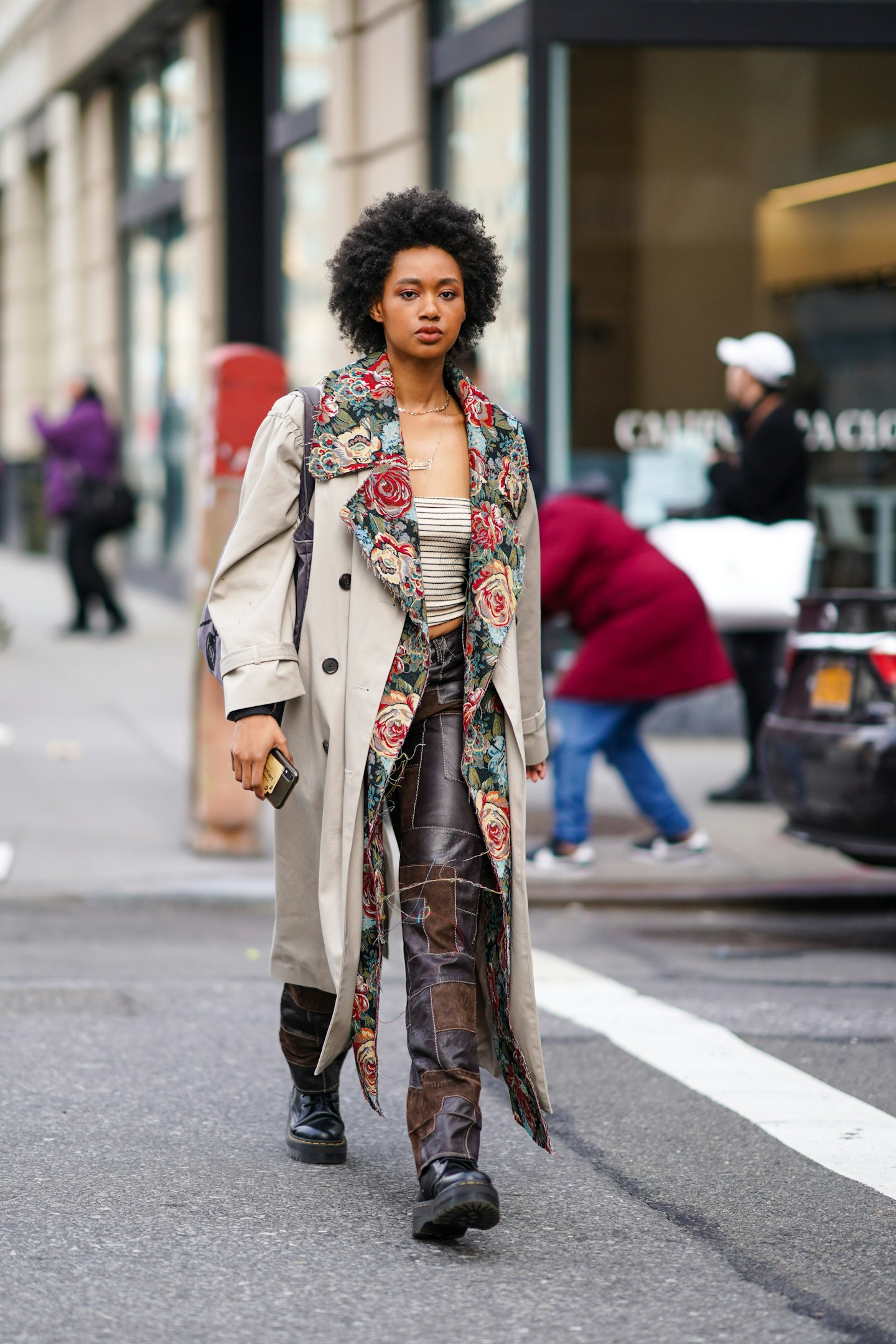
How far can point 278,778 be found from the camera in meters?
3.97

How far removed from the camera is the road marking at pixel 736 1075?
14.8 ft

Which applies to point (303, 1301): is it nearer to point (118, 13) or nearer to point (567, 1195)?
point (567, 1195)

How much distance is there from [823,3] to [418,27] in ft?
8.99

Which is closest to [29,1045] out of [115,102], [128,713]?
[128,713]

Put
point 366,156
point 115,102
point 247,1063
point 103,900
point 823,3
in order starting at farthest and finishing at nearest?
point 115,102 → point 366,156 → point 823,3 → point 103,900 → point 247,1063

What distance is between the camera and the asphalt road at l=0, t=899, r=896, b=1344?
3492mm

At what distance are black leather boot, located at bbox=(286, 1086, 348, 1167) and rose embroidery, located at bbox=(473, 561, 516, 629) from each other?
114 cm

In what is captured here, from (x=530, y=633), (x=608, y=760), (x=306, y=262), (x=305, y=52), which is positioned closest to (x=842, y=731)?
(x=608, y=760)

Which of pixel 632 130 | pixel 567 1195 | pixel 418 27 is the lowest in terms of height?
pixel 567 1195

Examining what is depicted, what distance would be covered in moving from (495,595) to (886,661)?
306cm

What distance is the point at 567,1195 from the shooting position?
419cm

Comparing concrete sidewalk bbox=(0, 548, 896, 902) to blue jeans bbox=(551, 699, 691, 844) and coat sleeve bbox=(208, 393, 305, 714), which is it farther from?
coat sleeve bbox=(208, 393, 305, 714)

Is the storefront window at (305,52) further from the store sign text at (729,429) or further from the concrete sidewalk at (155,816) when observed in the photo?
the concrete sidewalk at (155,816)

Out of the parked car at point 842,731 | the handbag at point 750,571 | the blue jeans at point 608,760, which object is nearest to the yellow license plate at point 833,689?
the parked car at point 842,731
